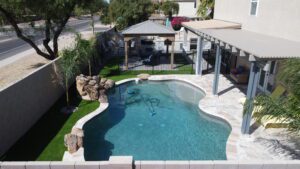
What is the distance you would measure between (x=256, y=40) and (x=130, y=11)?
2654 cm

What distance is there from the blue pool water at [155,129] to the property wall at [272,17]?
20.1 feet

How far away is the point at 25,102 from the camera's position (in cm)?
1120

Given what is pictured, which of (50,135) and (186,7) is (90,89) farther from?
(186,7)

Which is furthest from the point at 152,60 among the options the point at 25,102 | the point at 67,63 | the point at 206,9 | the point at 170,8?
the point at 170,8

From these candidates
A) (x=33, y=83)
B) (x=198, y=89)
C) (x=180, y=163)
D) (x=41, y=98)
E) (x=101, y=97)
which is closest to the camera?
(x=180, y=163)

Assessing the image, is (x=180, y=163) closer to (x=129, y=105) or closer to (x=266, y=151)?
(x=266, y=151)

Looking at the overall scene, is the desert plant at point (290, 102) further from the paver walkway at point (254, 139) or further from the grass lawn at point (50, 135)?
the grass lawn at point (50, 135)

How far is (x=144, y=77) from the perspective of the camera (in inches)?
794

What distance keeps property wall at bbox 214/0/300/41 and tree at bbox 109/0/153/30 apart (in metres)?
19.2

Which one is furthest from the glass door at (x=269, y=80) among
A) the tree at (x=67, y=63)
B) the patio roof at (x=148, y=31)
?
the tree at (x=67, y=63)

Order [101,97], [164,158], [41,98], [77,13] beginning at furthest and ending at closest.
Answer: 1. [77,13]
2. [101,97]
3. [41,98]
4. [164,158]

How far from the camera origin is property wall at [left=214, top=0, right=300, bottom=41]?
12537mm

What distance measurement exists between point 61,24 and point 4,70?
6364mm

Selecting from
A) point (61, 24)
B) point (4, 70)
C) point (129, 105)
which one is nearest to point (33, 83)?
point (129, 105)
